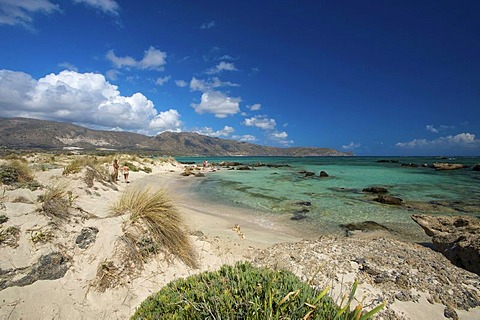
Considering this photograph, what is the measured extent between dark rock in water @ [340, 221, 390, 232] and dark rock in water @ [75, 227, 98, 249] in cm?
858

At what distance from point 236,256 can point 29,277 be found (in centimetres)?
422

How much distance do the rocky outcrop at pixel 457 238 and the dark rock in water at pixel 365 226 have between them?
5.17 ft

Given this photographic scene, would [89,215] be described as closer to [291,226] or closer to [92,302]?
[92,302]

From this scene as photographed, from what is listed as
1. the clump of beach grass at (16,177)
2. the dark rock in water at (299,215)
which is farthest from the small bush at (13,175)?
the dark rock in water at (299,215)

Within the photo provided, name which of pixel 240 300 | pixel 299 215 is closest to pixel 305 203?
pixel 299 215

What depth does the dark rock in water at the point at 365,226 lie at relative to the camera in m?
9.04

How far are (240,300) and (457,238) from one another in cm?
680

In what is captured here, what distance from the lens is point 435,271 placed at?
16.2ft

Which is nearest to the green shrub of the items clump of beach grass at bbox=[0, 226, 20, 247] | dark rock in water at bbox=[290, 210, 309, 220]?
clump of beach grass at bbox=[0, 226, 20, 247]

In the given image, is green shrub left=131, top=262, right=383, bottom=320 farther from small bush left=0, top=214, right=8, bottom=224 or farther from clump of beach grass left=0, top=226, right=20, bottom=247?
small bush left=0, top=214, right=8, bottom=224

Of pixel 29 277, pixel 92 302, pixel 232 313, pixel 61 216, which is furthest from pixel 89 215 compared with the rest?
pixel 232 313

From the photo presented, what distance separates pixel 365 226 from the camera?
9.28 metres

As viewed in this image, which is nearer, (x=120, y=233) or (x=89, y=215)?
(x=120, y=233)

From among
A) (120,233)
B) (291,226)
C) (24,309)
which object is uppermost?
(120,233)
